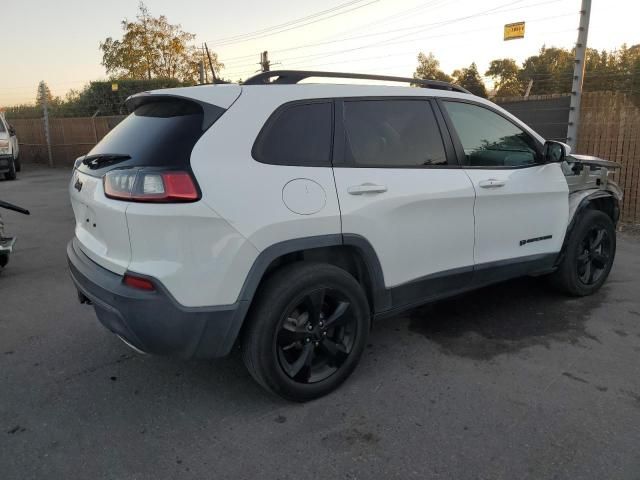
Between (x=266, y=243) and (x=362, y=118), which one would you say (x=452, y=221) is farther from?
(x=266, y=243)

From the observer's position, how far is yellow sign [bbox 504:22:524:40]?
816 centimetres

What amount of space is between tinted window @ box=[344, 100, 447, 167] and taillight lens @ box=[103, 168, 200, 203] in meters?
0.96

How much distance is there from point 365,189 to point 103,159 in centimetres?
144

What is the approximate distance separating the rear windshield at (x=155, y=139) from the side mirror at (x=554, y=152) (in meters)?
2.61

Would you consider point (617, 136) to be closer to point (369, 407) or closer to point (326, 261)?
point (326, 261)

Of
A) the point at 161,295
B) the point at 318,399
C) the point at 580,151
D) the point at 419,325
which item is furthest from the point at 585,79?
the point at 161,295

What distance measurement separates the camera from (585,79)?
8.12 meters

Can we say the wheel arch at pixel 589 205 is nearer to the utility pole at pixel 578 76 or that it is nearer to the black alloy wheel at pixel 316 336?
the black alloy wheel at pixel 316 336

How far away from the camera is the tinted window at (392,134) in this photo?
307 centimetres

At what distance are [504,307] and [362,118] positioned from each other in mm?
2210

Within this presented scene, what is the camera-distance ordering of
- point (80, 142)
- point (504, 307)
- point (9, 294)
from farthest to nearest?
point (80, 142) < point (9, 294) < point (504, 307)

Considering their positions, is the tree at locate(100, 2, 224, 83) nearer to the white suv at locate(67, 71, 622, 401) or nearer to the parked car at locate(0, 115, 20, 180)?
the parked car at locate(0, 115, 20, 180)

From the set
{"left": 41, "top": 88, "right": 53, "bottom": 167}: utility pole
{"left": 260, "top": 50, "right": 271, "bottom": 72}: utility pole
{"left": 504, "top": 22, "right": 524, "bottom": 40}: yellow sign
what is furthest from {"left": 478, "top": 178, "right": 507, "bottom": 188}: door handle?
{"left": 41, "top": 88, "right": 53, "bottom": 167}: utility pole

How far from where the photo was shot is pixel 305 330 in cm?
286
